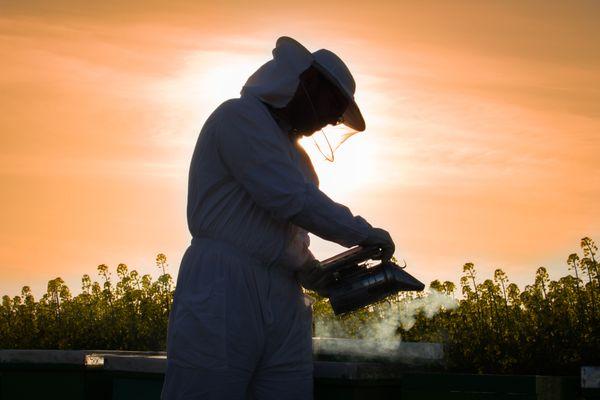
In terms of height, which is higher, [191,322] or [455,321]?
[455,321]

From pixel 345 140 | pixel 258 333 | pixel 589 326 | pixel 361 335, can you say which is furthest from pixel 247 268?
pixel 361 335

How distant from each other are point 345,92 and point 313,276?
735 millimetres

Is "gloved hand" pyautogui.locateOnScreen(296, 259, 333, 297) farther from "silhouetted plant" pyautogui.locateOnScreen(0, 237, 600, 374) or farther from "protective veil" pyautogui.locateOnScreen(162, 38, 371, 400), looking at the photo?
"silhouetted plant" pyautogui.locateOnScreen(0, 237, 600, 374)

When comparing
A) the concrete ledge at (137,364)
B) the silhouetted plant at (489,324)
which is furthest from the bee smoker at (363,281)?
the silhouetted plant at (489,324)

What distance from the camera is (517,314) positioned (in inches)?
354

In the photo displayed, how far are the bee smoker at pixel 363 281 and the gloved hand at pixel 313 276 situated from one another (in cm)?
2

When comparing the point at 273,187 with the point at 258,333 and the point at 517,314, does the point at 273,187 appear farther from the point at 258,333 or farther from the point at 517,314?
the point at 517,314

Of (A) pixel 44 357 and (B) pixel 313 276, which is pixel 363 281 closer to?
(B) pixel 313 276

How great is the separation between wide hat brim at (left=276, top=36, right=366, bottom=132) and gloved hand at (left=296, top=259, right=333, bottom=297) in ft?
2.19

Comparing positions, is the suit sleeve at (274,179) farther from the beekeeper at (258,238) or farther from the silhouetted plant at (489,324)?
the silhouetted plant at (489,324)

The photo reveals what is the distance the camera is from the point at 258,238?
3660mm

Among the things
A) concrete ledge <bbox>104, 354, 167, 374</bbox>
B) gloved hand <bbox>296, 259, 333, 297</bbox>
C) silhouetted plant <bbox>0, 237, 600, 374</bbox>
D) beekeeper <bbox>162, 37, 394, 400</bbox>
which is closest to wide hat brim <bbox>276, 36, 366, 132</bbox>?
beekeeper <bbox>162, 37, 394, 400</bbox>

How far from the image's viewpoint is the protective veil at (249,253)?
351 centimetres

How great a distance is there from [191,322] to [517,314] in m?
6.01
